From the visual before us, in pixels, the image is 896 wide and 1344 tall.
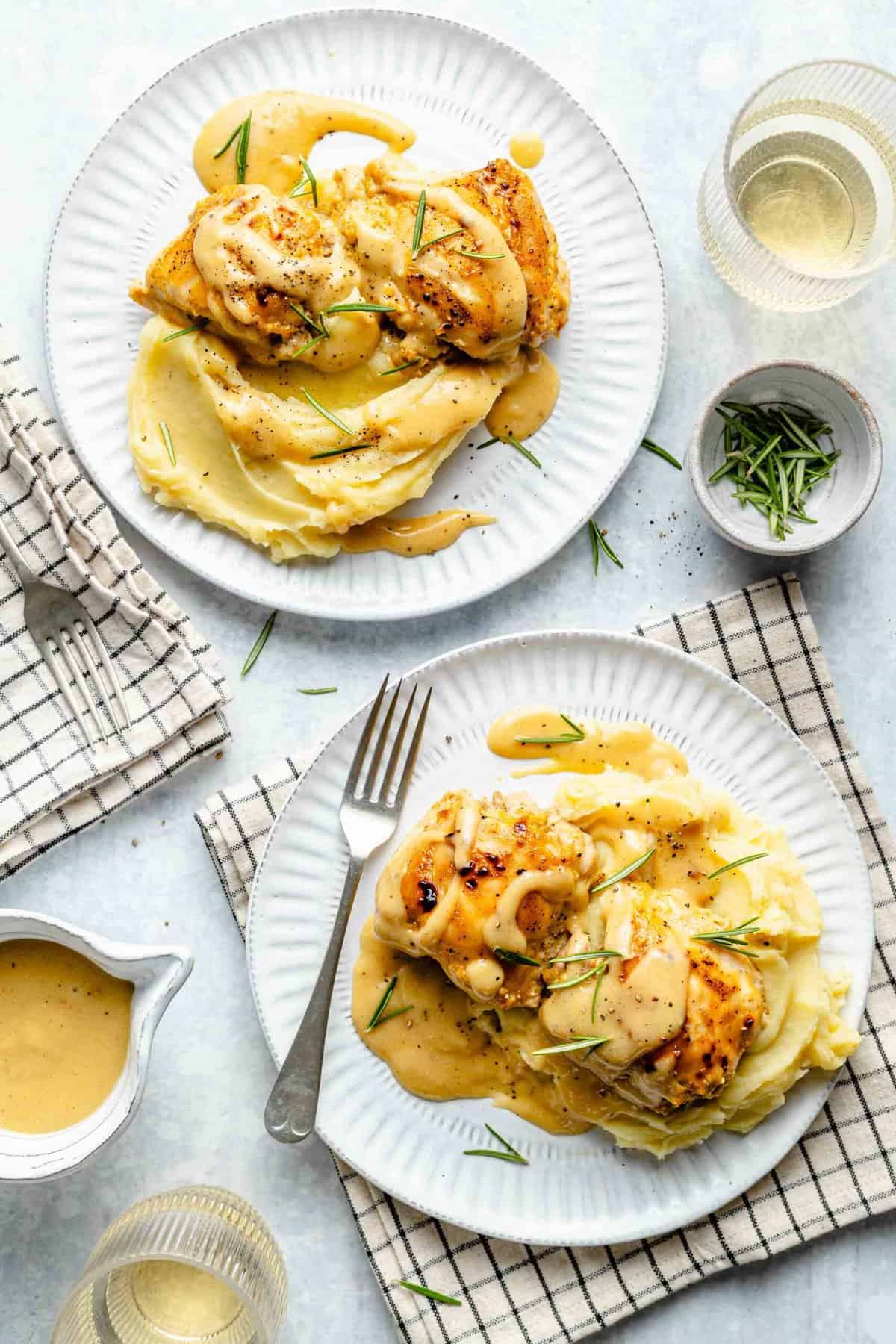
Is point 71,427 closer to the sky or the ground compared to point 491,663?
closer to the sky

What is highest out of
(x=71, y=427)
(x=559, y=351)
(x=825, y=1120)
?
(x=559, y=351)

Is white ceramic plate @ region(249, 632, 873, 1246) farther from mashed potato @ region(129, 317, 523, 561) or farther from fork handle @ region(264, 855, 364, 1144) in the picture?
mashed potato @ region(129, 317, 523, 561)

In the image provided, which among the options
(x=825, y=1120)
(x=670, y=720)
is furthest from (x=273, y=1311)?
(x=670, y=720)

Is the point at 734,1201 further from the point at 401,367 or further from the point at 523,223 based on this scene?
the point at 523,223

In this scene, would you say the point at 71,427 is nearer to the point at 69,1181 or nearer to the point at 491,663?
the point at 491,663

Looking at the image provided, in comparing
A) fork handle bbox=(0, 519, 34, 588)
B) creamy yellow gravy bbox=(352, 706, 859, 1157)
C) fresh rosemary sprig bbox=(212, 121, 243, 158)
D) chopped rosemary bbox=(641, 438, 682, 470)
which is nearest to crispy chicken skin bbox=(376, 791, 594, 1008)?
creamy yellow gravy bbox=(352, 706, 859, 1157)

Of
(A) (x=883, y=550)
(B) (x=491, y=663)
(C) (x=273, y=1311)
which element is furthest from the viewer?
(A) (x=883, y=550)
